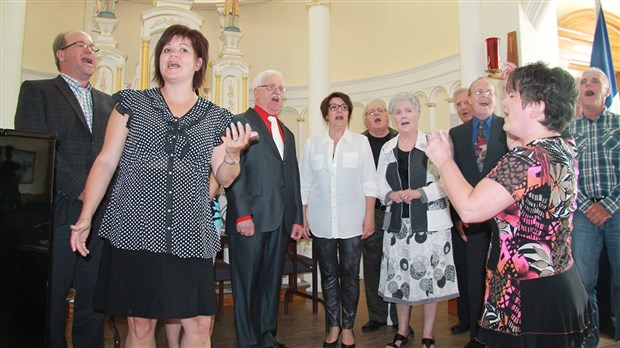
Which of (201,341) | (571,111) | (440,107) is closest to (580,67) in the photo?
(440,107)

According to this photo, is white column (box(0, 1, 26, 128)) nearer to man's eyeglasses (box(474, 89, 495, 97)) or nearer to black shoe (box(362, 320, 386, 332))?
black shoe (box(362, 320, 386, 332))

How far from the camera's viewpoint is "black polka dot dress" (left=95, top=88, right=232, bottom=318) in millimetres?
1381

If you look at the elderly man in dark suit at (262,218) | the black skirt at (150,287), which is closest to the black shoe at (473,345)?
the elderly man in dark suit at (262,218)

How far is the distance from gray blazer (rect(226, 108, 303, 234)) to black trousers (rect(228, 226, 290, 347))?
0.08 metres

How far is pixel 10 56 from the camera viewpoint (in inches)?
111

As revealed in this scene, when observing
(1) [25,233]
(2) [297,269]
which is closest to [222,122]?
(1) [25,233]

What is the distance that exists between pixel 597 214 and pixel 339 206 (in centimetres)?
154

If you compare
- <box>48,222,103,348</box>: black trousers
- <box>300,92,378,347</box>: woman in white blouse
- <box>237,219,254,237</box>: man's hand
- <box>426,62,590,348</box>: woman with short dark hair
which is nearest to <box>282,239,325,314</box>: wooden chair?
<box>300,92,378,347</box>: woman in white blouse

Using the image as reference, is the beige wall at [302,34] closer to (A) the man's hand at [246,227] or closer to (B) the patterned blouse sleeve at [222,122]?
(A) the man's hand at [246,227]

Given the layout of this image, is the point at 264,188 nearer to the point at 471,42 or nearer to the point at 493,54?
the point at 493,54

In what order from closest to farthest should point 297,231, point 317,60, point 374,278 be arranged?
point 297,231, point 374,278, point 317,60

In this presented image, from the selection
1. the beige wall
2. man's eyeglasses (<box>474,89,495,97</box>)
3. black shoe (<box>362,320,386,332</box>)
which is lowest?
black shoe (<box>362,320,386,332</box>)

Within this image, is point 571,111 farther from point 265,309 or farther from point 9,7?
point 9,7

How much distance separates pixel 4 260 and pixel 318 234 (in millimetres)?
1633
